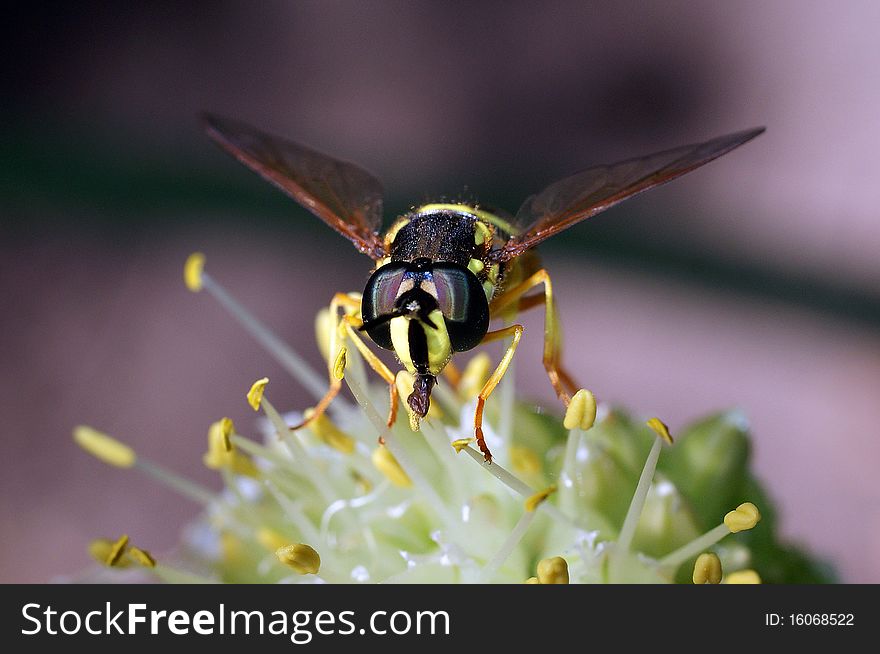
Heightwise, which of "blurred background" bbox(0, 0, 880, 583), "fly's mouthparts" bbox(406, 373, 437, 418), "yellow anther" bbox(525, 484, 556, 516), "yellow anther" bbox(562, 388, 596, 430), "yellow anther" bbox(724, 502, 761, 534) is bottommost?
"yellow anther" bbox(724, 502, 761, 534)

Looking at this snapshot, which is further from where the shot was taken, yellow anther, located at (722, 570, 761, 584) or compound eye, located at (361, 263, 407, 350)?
yellow anther, located at (722, 570, 761, 584)

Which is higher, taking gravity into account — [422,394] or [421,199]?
[421,199]

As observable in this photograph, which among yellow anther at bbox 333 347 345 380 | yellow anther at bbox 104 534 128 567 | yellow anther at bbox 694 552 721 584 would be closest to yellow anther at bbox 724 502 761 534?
yellow anther at bbox 694 552 721 584

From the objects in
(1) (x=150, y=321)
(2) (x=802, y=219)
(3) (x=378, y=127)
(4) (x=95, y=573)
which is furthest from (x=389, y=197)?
(4) (x=95, y=573)

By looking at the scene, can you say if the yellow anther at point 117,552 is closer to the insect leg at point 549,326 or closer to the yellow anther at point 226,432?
the yellow anther at point 226,432

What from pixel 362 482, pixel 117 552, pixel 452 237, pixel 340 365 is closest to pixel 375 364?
pixel 340 365

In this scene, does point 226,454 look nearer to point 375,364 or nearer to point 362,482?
point 362,482

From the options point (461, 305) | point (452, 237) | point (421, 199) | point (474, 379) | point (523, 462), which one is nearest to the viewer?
point (461, 305)

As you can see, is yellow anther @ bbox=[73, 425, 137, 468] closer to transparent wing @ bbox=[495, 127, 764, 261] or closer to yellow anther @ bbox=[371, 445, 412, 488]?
yellow anther @ bbox=[371, 445, 412, 488]
